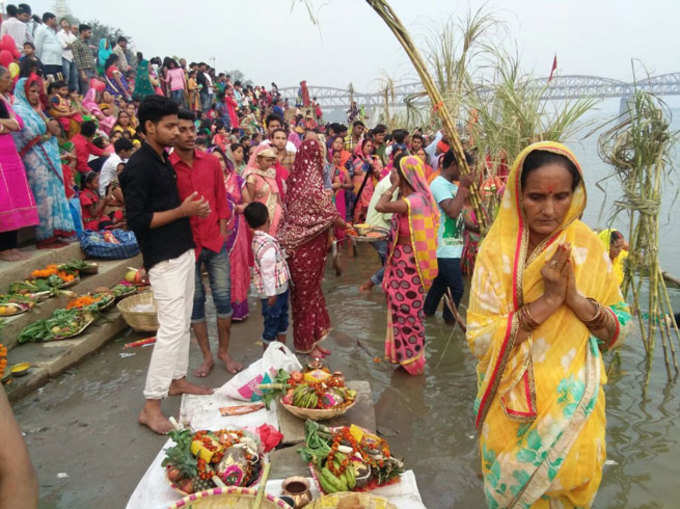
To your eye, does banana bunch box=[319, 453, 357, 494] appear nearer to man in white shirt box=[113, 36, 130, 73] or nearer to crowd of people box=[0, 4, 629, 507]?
crowd of people box=[0, 4, 629, 507]

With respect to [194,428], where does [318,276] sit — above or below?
above

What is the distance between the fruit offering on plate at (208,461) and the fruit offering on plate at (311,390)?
0.50 metres

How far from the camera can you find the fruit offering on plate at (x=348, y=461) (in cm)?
259

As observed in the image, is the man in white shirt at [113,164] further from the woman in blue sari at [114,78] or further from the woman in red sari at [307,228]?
the woman in blue sari at [114,78]

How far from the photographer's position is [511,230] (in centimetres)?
200

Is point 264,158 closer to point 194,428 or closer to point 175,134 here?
point 175,134

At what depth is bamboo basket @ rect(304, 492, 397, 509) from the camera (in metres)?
2.38

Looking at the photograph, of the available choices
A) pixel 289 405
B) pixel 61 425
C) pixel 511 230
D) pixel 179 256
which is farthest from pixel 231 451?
pixel 511 230

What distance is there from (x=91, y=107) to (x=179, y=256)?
9.39 meters

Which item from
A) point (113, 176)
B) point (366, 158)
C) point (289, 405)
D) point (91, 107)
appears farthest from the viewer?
point (91, 107)

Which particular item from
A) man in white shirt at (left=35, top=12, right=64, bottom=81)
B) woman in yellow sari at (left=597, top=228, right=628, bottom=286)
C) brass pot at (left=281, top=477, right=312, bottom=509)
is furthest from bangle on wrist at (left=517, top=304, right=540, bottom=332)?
man in white shirt at (left=35, top=12, right=64, bottom=81)

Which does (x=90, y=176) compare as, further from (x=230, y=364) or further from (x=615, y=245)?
(x=615, y=245)

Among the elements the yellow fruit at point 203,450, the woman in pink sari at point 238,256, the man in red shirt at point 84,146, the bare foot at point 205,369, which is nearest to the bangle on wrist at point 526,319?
the yellow fruit at point 203,450

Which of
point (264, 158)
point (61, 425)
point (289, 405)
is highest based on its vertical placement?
point (264, 158)
